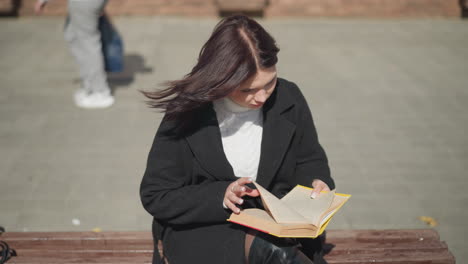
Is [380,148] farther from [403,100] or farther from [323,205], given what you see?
[323,205]

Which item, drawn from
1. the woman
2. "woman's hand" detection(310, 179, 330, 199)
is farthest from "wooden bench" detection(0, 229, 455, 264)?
"woman's hand" detection(310, 179, 330, 199)

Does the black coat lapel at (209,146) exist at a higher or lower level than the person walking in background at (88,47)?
higher

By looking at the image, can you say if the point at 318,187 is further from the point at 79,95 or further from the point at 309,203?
the point at 79,95

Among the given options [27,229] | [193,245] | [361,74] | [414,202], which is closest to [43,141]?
[27,229]

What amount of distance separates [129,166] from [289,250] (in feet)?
9.23

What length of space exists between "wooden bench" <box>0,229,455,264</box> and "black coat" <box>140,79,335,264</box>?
39cm

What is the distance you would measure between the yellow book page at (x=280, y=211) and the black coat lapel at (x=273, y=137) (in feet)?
0.95

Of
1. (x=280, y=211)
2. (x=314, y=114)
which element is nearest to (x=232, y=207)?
(x=280, y=211)

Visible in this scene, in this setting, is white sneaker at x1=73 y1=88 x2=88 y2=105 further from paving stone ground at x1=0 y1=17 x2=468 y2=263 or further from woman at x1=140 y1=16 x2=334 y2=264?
woman at x1=140 y1=16 x2=334 y2=264

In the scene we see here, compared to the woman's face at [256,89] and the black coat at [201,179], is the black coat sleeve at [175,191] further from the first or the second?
the woman's face at [256,89]

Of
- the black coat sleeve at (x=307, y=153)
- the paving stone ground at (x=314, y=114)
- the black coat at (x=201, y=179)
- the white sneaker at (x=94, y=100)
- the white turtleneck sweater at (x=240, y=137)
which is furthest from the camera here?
the white sneaker at (x=94, y=100)

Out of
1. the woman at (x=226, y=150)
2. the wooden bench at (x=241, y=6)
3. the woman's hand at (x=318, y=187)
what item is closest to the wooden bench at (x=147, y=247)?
the woman at (x=226, y=150)

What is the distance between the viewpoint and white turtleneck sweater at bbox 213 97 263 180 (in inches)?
103

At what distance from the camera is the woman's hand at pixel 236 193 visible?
7.70 feet
